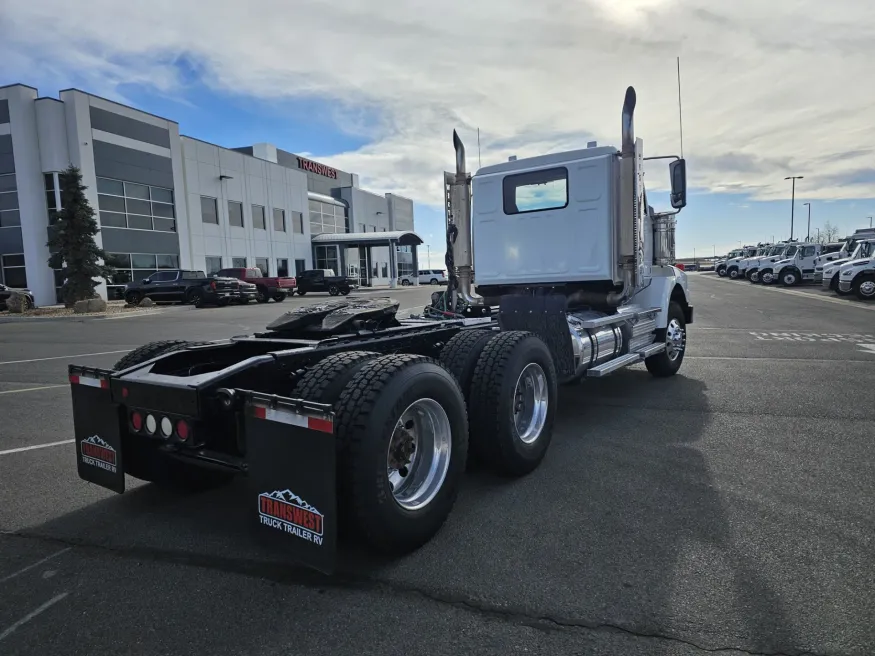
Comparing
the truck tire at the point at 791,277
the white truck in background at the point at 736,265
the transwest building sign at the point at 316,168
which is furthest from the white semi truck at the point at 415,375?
the white truck in background at the point at 736,265

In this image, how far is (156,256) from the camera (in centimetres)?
3281

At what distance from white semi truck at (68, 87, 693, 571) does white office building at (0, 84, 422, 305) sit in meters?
26.1

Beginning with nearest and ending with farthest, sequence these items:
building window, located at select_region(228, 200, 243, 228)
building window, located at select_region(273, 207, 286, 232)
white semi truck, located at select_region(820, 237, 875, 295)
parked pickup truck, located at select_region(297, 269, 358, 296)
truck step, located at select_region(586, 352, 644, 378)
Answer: truck step, located at select_region(586, 352, 644, 378)
white semi truck, located at select_region(820, 237, 875, 295)
parked pickup truck, located at select_region(297, 269, 358, 296)
building window, located at select_region(228, 200, 243, 228)
building window, located at select_region(273, 207, 286, 232)

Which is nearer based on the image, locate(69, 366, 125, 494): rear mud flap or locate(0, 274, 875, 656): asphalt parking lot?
locate(0, 274, 875, 656): asphalt parking lot

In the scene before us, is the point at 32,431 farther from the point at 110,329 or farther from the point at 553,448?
the point at 110,329

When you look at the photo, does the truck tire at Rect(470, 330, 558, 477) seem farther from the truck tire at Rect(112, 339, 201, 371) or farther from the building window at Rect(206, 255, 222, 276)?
the building window at Rect(206, 255, 222, 276)

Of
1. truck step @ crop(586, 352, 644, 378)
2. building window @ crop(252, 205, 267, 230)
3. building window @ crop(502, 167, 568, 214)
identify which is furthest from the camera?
building window @ crop(252, 205, 267, 230)

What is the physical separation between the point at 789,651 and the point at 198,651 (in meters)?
2.38

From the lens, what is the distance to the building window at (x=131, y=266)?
2998 cm

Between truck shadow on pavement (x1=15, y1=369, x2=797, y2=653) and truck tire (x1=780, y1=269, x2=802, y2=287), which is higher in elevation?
truck tire (x1=780, y1=269, x2=802, y2=287)

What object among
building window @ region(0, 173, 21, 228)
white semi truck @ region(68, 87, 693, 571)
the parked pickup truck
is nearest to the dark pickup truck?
building window @ region(0, 173, 21, 228)

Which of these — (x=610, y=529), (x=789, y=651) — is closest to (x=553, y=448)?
(x=610, y=529)

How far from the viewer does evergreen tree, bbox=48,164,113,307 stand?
79.8 feet

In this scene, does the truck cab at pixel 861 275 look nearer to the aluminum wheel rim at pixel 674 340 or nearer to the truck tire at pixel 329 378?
the aluminum wheel rim at pixel 674 340
